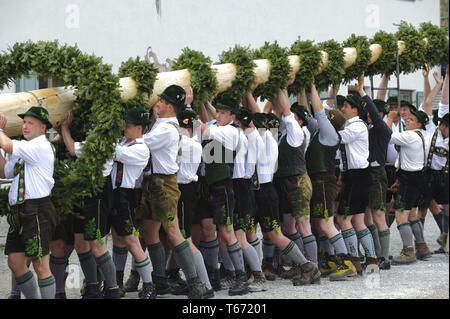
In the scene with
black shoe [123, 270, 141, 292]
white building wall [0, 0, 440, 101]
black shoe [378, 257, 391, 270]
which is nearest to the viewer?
black shoe [123, 270, 141, 292]

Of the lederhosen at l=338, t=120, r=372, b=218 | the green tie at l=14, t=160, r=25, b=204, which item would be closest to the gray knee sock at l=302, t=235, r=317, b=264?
the lederhosen at l=338, t=120, r=372, b=218

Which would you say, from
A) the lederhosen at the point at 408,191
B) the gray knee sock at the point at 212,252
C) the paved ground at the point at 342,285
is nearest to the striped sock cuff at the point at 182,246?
the paved ground at the point at 342,285

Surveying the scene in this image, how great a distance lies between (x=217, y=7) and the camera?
13234 millimetres

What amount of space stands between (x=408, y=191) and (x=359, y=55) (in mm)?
1841

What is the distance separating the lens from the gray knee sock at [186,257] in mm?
6410

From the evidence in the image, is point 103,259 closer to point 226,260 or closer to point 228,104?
point 226,260

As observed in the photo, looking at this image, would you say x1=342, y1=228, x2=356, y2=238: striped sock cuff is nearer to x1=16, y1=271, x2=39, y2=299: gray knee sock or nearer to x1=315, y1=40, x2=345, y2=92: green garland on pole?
x1=315, y1=40, x2=345, y2=92: green garland on pole

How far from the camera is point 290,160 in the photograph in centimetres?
759

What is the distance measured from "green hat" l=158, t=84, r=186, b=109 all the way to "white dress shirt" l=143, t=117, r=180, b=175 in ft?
0.57

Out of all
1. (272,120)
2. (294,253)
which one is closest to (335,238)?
(294,253)

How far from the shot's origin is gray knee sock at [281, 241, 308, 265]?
7.24 m

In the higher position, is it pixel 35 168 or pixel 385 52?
pixel 385 52

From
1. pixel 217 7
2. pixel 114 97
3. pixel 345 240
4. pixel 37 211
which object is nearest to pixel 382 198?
pixel 345 240

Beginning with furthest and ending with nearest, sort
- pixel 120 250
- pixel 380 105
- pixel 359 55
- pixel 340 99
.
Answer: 1. pixel 380 105
2. pixel 359 55
3. pixel 340 99
4. pixel 120 250
